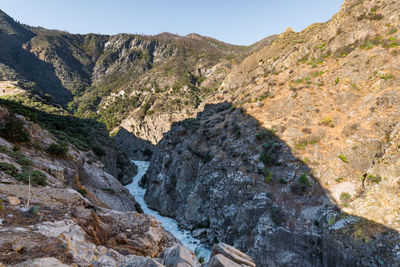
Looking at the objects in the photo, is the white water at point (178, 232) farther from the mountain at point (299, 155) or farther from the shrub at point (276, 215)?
the shrub at point (276, 215)

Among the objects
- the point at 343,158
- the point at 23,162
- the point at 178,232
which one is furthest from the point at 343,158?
the point at 23,162

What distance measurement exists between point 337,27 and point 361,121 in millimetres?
19099

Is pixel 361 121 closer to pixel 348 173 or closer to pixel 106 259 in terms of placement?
pixel 348 173

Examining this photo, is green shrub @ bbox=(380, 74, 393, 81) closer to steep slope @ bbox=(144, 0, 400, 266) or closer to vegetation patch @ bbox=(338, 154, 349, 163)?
steep slope @ bbox=(144, 0, 400, 266)

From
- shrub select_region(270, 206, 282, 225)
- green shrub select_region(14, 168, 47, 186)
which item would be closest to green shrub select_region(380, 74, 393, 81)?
shrub select_region(270, 206, 282, 225)

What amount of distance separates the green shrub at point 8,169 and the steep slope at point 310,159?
1658cm

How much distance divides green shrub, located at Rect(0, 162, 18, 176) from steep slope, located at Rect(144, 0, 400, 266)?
16579 mm

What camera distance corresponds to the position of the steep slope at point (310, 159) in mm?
12680

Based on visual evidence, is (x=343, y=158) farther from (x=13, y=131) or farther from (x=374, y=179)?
(x=13, y=131)

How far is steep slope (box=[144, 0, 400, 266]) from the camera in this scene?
12680mm

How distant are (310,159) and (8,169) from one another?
21.5 m

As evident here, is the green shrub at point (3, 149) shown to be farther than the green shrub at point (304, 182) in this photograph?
No

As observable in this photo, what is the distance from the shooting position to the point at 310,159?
17.2 m

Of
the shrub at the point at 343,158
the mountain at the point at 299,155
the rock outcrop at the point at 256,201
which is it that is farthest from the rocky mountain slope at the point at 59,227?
the shrub at the point at 343,158
